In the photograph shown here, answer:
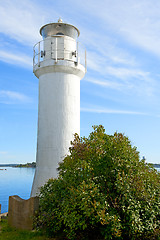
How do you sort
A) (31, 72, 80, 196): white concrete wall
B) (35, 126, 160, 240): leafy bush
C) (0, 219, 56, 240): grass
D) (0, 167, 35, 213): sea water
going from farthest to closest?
(0, 167, 35, 213): sea water, (31, 72, 80, 196): white concrete wall, (0, 219, 56, 240): grass, (35, 126, 160, 240): leafy bush

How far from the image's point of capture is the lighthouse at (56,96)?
13.2m

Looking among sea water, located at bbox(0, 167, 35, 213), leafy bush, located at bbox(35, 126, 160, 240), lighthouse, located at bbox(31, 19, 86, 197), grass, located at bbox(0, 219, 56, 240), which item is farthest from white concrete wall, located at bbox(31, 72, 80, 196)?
sea water, located at bbox(0, 167, 35, 213)

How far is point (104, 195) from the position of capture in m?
7.66

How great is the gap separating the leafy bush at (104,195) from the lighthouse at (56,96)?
158 inches

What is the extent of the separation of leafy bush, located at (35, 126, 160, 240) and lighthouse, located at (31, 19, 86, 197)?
13.1ft

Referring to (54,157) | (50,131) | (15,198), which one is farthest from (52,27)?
(15,198)

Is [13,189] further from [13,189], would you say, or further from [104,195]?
[104,195]

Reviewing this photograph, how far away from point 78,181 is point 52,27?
380 inches

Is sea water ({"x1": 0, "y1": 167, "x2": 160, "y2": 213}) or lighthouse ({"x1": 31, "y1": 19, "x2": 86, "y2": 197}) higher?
lighthouse ({"x1": 31, "y1": 19, "x2": 86, "y2": 197})

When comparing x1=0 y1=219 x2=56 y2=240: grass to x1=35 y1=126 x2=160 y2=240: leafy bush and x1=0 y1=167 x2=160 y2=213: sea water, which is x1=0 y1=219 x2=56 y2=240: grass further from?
x1=0 y1=167 x2=160 y2=213: sea water

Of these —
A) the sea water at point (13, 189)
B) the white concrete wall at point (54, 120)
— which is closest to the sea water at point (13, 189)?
the sea water at point (13, 189)

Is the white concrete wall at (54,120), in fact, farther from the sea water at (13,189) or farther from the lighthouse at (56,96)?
the sea water at (13,189)

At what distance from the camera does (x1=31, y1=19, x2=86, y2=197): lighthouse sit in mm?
13219

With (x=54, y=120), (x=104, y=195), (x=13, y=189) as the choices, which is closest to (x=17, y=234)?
(x=104, y=195)
